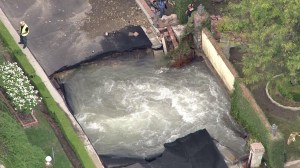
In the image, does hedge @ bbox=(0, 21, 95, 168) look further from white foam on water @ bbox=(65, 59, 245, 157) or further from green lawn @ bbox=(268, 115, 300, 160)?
green lawn @ bbox=(268, 115, 300, 160)

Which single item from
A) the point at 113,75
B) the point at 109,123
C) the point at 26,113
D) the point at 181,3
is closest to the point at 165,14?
the point at 181,3

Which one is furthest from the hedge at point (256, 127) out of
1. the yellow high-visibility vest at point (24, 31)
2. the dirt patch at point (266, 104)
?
the yellow high-visibility vest at point (24, 31)

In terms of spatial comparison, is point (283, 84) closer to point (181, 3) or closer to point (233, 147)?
point (233, 147)

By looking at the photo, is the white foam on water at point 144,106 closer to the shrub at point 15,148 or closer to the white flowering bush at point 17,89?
the white flowering bush at point 17,89

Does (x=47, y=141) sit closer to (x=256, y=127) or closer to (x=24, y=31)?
(x=24, y=31)

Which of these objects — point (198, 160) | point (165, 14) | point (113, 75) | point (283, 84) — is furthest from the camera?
point (165, 14)
